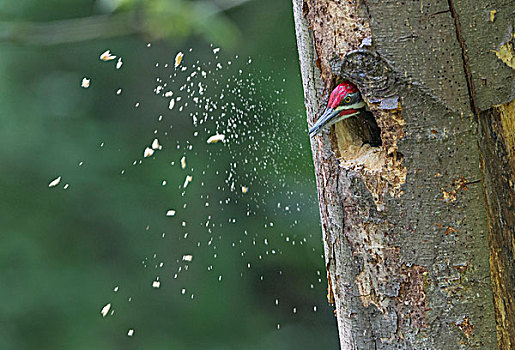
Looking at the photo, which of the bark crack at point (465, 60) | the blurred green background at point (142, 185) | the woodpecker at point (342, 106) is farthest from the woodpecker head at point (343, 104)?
the blurred green background at point (142, 185)

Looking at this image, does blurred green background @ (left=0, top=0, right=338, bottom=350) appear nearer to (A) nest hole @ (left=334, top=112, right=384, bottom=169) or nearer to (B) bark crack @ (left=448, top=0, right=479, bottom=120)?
(A) nest hole @ (left=334, top=112, right=384, bottom=169)

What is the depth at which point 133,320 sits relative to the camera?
421cm

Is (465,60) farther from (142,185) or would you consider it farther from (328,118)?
(142,185)

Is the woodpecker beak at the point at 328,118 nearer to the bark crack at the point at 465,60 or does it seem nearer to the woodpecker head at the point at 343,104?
the woodpecker head at the point at 343,104

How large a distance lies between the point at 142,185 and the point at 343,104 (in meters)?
3.18

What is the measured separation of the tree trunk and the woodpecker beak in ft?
0.16

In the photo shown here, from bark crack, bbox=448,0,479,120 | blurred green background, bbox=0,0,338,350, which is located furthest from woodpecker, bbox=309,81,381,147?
blurred green background, bbox=0,0,338,350

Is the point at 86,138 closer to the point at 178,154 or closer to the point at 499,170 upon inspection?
the point at 178,154

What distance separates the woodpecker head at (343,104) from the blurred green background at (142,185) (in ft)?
9.17

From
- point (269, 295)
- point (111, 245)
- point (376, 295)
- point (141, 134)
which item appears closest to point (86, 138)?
point (141, 134)

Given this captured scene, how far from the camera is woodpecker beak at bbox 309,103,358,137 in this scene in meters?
0.99

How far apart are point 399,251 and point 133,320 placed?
3.49m

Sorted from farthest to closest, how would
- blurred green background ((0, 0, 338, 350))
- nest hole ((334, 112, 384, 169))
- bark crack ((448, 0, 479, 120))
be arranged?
blurred green background ((0, 0, 338, 350)) < nest hole ((334, 112, 384, 169)) < bark crack ((448, 0, 479, 120))

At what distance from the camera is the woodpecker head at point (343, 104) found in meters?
0.98
